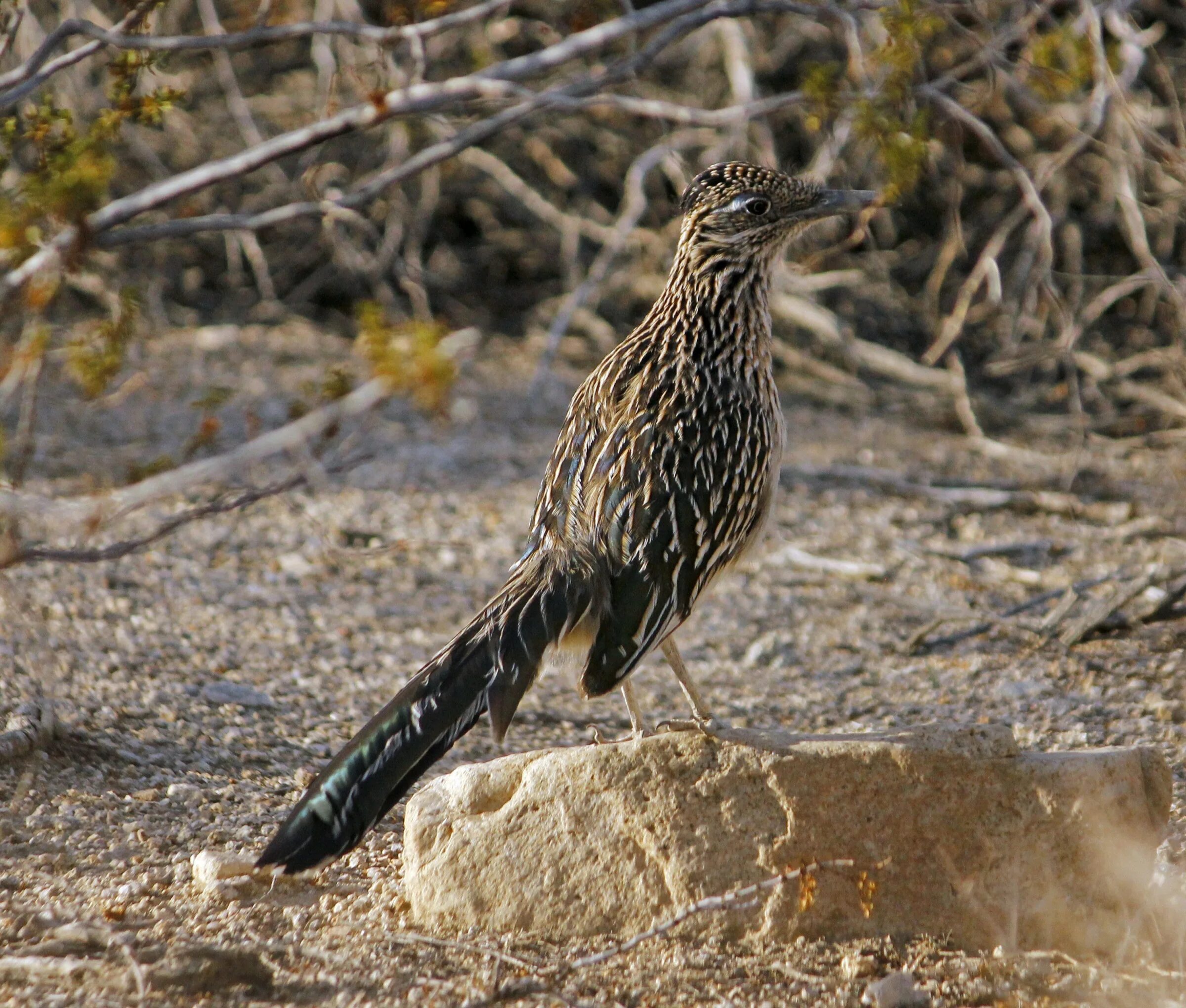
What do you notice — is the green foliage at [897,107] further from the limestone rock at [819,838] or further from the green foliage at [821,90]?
the limestone rock at [819,838]

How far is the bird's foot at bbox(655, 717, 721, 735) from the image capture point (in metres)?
Result: 3.61

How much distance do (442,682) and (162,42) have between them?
5.82ft

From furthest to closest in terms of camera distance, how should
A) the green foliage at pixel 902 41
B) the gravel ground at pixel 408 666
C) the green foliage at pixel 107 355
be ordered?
the green foliage at pixel 902 41 → the green foliage at pixel 107 355 → the gravel ground at pixel 408 666

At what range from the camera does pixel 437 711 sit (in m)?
3.50

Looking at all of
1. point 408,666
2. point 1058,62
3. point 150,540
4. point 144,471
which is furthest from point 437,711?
point 1058,62

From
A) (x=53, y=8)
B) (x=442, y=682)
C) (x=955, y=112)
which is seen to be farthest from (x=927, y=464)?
(x=53, y=8)

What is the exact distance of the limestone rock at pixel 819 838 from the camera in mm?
3391

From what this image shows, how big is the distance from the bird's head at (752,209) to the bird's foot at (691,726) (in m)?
1.48

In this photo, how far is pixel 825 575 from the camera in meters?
6.43

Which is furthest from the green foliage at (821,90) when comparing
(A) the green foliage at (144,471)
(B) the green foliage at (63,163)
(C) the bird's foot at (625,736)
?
(A) the green foliage at (144,471)

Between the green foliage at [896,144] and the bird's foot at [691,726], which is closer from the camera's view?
the bird's foot at [691,726]

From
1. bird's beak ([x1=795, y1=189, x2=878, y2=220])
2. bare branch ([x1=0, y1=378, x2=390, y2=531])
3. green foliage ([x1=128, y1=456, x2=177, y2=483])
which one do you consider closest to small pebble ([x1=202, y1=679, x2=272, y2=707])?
green foliage ([x1=128, y1=456, x2=177, y2=483])

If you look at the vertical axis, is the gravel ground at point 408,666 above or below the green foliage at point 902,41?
below

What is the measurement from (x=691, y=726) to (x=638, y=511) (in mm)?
599
